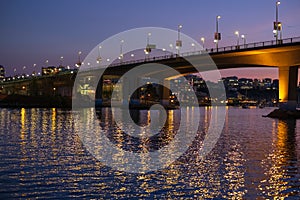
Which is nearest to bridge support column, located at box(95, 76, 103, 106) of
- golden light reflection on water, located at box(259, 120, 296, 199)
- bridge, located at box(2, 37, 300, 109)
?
bridge, located at box(2, 37, 300, 109)

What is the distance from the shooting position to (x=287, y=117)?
8069 cm

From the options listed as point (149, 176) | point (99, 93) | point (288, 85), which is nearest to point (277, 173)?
point (149, 176)

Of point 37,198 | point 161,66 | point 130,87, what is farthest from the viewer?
point 130,87

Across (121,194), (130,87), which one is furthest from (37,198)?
(130,87)

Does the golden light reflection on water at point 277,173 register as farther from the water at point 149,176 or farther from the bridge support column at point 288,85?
the bridge support column at point 288,85

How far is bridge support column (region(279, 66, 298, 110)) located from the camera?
259 feet

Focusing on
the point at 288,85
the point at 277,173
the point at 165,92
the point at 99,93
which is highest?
the point at 288,85

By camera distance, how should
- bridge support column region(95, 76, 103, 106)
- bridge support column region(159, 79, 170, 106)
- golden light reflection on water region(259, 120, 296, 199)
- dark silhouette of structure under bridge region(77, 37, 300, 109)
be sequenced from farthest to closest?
1. bridge support column region(95, 76, 103, 106)
2. bridge support column region(159, 79, 170, 106)
3. dark silhouette of structure under bridge region(77, 37, 300, 109)
4. golden light reflection on water region(259, 120, 296, 199)

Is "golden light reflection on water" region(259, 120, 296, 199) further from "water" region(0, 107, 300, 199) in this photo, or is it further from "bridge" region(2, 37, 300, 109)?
"bridge" region(2, 37, 300, 109)

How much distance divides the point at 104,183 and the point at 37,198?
11.8 feet

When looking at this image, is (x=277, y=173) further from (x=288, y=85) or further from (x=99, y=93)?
(x=99, y=93)

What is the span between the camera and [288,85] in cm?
7869

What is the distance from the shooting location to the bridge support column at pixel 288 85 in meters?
78.8

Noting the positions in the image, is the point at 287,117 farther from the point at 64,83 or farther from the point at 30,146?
the point at 64,83
